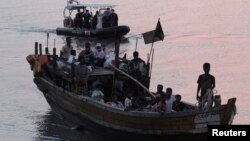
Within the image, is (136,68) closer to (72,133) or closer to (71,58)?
(71,58)

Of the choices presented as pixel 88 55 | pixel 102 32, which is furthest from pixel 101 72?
pixel 102 32

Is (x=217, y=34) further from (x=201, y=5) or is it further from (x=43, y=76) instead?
(x=43, y=76)

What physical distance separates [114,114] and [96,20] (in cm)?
1965

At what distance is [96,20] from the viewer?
3619cm

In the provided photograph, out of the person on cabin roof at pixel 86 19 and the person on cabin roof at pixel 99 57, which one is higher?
the person on cabin roof at pixel 86 19

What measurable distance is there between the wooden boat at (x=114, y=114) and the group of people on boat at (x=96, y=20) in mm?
14017

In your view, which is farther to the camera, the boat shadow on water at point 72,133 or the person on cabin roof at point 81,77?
the person on cabin roof at point 81,77

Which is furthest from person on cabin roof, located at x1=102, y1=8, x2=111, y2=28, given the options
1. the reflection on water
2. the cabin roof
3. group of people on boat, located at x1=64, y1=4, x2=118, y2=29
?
the cabin roof

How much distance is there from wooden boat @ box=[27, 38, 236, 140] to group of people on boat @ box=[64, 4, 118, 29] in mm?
14017

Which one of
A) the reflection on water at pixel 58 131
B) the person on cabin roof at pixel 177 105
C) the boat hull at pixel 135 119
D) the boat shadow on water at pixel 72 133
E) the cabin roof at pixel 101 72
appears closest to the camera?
the boat hull at pixel 135 119

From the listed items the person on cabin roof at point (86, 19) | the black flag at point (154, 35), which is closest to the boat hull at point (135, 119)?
the black flag at point (154, 35)

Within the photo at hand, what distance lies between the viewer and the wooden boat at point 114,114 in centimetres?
1512

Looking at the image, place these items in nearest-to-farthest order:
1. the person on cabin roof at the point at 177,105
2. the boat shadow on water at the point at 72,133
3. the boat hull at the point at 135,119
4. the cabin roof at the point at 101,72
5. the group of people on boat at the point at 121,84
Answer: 1. the boat hull at the point at 135,119
2. the boat shadow on water at the point at 72,133
3. the person on cabin roof at the point at 177,105
4. the group of people on boat at the point at 121,84
5. the cabin roof at the point at 101,72

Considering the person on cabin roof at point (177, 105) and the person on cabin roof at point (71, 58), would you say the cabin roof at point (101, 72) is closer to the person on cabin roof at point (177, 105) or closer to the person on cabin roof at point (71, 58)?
the person on cabin roof at point (71, 58)
